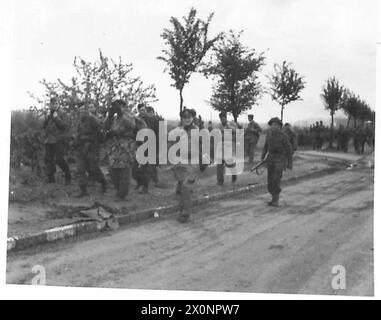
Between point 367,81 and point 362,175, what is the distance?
7822mm

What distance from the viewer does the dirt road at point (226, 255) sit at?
15.4ft

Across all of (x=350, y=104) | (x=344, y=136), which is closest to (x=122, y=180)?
(x=344, y=136)

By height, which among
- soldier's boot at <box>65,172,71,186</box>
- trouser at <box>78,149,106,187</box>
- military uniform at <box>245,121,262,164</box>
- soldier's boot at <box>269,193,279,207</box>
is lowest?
soldier's boot at <box>269,193,279,207</box>

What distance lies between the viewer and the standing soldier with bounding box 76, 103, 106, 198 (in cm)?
785

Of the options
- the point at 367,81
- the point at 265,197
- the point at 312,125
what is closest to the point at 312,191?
the point at 265,197

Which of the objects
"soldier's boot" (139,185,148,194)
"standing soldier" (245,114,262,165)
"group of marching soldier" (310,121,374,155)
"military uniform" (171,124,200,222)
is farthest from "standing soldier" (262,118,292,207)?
"group of marching soldier" (310,121,374,155)

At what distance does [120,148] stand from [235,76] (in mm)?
8617

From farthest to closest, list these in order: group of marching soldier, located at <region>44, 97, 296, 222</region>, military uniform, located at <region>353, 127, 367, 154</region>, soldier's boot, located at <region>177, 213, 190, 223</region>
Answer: military uniform, located at <region>353, 127, 367, 154</region>, group of marching soldier, located at <region>44, 97, 296, 222</region>, soldier's boot, located at <region>177, 213, 190, 223</region>

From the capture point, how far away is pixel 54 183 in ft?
27.9

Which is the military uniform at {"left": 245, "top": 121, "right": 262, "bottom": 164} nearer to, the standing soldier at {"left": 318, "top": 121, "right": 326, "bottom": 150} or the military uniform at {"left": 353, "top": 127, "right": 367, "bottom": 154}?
the military uniform at {"left": 353, "top": 127, "right": 367, "bottom": 154}

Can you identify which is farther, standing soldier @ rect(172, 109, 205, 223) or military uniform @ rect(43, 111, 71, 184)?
military uniform @ rect(43, 111, 71, 184)

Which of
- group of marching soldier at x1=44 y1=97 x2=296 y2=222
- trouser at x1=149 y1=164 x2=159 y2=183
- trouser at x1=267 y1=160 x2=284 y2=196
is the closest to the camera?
group of marching soldier at x1=44 y1=97 x2=296 y2=222

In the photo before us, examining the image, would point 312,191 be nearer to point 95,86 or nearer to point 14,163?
point 95,86

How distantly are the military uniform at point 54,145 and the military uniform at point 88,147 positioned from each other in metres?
0.65
